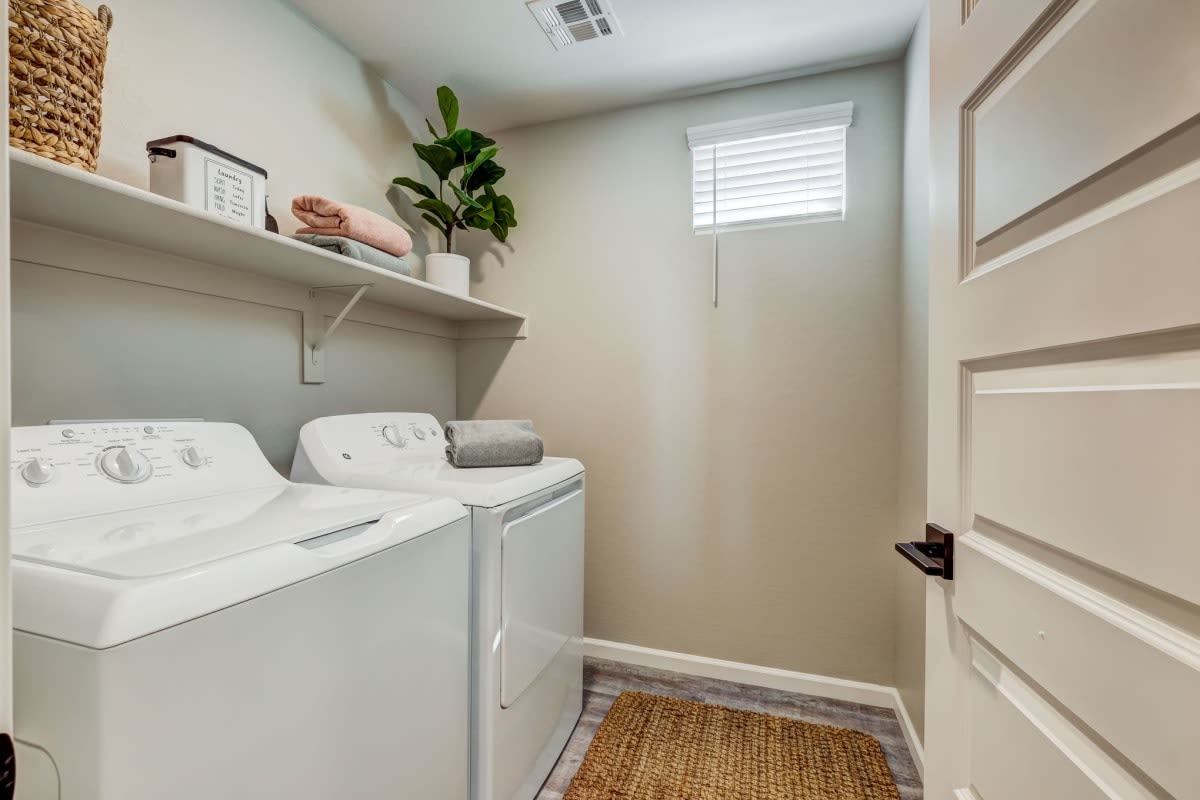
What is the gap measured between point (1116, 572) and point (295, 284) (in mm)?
1870

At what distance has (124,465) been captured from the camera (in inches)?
39.6

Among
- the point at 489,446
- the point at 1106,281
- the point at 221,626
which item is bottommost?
the point at 221,626

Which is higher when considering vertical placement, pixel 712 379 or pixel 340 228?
pixel 340 228

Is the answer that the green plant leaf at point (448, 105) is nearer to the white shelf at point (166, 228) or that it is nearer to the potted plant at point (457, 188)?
the potted plant at point (457, 188)

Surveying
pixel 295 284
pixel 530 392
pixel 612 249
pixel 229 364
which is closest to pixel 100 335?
pixel 229 364

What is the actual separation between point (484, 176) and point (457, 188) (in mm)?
117

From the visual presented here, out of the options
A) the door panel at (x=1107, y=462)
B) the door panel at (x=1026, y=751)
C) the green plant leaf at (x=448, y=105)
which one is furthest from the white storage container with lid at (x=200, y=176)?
the door panel at (x=1026, y=751)

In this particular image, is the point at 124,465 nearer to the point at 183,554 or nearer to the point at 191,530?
the point at 191,530

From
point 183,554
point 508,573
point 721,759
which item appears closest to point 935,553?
point 508,573

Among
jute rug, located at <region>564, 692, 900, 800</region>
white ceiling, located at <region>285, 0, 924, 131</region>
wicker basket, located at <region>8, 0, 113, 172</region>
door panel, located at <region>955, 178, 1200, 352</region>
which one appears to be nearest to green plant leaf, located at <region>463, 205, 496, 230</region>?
white ceiling, located at <region>285, 0, 924, 131</region>

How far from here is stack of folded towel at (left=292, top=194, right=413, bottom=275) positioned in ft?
4.71

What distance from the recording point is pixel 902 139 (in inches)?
73.4

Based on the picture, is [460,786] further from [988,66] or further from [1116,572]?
[988,66]

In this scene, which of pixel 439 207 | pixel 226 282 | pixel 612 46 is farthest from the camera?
pixel 439 207
